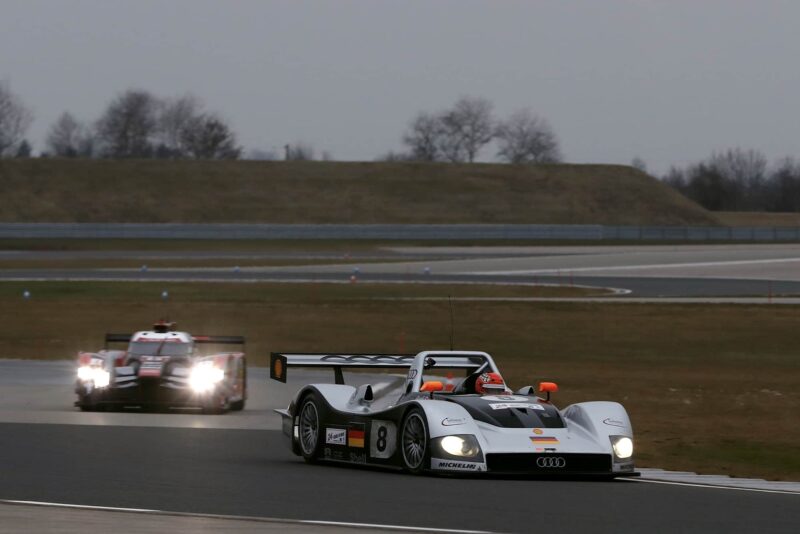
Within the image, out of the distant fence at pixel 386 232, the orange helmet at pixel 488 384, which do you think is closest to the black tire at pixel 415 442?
the orange helmet at pixel 488 384

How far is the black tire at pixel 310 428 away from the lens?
52.9 feet

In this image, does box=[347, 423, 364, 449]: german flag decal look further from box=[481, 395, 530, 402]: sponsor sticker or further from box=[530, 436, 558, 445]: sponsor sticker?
box=[530, 436, 558, 445]: sponsor sticker

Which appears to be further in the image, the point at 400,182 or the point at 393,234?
the point at 400,182

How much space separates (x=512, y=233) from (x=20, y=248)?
39.9 meters

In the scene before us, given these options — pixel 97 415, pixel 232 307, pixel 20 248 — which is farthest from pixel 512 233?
pixel 97 415

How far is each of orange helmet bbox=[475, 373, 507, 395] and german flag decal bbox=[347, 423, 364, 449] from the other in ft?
4.46

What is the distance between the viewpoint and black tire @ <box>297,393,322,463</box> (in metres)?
16.1

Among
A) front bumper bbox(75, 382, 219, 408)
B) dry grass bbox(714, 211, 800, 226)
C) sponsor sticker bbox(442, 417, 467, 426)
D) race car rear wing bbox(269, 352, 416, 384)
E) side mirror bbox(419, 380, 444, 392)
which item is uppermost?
dry grass bbox(714, 211, 800, 226)

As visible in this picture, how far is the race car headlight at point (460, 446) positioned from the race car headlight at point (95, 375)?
34.9 ft

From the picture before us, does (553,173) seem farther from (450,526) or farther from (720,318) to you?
(450,526)

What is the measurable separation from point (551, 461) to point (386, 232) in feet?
341

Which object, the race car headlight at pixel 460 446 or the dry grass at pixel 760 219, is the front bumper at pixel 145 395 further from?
the dry grass at pixel 760 219

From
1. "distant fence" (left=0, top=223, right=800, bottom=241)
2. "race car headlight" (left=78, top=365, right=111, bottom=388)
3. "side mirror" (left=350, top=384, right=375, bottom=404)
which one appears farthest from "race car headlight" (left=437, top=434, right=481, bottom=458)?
"distant fence" (left=0, top=223, right=800, bottom=241)

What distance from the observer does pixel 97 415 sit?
22.6m
